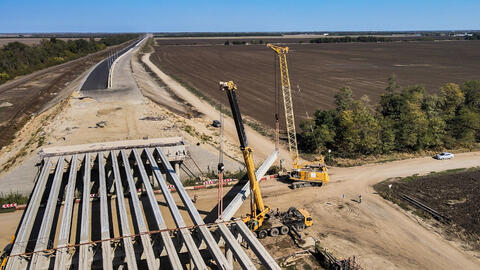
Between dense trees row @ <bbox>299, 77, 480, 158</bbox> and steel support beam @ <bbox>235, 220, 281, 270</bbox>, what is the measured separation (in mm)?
29278

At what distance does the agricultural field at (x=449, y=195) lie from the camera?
112 ft

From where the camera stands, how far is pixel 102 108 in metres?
59.5

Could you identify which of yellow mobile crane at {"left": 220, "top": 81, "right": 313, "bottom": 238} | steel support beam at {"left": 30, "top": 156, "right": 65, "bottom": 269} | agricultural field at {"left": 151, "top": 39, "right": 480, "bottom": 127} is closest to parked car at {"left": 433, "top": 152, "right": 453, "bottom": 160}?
agricultural field at {"left": 151, "top": 39, "right": 480, "bottom": 127}

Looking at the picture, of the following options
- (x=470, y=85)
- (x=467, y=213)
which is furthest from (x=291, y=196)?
(x=470, y=85)

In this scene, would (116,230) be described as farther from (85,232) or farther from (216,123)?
(216,123)

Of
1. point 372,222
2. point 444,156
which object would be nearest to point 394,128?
point 444,156

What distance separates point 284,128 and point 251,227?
35.9 m

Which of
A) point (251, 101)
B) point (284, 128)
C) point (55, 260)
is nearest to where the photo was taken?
point (55, 260)

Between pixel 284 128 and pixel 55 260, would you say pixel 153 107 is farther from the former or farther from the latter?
pixel 55 260

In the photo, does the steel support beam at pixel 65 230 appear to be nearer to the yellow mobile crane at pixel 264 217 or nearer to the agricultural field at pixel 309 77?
the yellow mobile crane at pixel 264 217

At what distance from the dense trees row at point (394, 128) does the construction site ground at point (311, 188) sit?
139 inches

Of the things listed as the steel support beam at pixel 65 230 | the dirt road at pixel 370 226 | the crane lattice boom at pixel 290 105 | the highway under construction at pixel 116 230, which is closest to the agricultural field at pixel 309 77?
the crane lattice boom at pixel 290 105

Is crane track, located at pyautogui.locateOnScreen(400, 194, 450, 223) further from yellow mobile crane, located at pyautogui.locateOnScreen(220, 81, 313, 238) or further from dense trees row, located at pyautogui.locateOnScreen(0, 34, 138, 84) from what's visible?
dense trees row, located at pyautogui.locateOnScreen(0, 34, 138, 84)

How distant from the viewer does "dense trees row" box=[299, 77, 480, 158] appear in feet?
169
